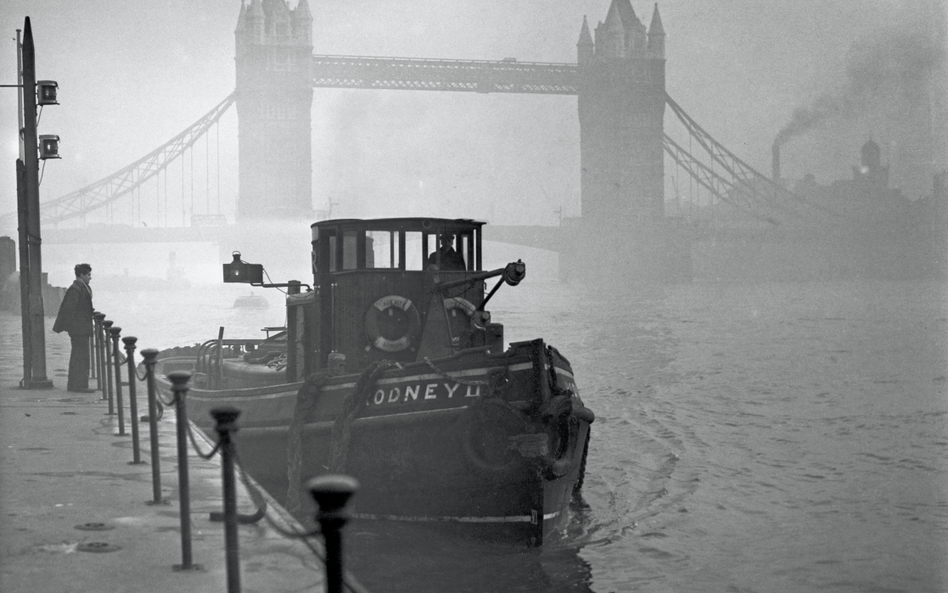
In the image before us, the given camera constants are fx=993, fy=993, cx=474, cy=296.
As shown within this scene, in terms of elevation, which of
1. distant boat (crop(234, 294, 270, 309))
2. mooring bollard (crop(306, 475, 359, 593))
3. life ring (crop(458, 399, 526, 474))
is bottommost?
distant boat (crop(234, 294, 270, 309))

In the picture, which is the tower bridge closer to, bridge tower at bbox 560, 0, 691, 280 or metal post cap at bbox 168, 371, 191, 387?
bridge tower at bbox 560, 0, 691, 280

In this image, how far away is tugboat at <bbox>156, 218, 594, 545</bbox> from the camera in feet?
33.0

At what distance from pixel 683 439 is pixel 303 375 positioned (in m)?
9.58

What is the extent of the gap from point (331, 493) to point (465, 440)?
710 centimetres

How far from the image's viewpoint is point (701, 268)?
420 ft

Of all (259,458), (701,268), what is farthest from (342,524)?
(701,268)

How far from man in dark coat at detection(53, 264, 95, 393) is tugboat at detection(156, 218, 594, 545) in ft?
6.67

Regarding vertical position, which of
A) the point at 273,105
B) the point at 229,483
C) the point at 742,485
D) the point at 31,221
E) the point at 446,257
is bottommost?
the point at 742,485

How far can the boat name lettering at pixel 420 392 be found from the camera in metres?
10.1

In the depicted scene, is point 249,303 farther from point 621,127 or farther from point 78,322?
point 78,322

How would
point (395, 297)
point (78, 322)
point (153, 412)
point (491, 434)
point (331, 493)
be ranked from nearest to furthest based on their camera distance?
point (331, 493) < point (153, 412) < point (491, 434) < point (395, 297) < point (78, 322)

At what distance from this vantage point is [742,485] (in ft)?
49.3

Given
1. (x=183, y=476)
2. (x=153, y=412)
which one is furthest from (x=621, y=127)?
(x=183, y=476)

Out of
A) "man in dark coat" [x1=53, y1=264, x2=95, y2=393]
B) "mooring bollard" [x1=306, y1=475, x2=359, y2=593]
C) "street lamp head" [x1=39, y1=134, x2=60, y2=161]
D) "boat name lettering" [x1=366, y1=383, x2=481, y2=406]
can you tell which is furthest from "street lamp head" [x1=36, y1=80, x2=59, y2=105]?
"mooring bollard" [x1=306, y1=475, x2=359, y2=593]
